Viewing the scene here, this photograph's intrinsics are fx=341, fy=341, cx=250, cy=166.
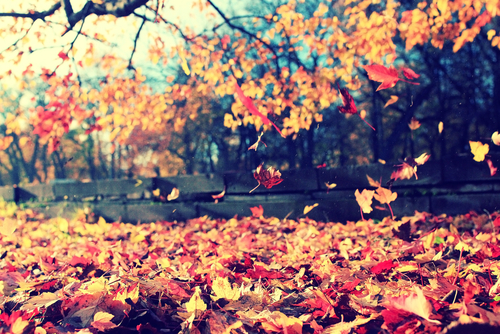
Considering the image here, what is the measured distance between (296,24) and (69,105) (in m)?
3.60

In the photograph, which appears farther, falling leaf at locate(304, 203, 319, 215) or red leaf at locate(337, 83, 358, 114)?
falling leaf at locate(304, 203, 319, 215)

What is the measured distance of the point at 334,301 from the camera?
1467 mm

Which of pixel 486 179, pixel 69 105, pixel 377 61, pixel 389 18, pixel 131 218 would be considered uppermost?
pixel 389 18

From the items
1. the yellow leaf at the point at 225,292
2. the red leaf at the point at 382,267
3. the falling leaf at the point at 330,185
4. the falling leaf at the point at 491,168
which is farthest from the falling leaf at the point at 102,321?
the falling leaf at the point at 491,168

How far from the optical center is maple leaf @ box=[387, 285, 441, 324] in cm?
113

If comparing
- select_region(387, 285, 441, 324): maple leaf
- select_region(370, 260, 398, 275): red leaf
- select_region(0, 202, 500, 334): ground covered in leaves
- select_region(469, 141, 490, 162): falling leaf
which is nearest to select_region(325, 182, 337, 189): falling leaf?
select_region(0, 202, 500, 334): ground covered in leaves

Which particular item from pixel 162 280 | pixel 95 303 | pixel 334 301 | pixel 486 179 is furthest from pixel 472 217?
pixel 95 303

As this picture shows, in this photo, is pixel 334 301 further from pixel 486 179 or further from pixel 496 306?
pixel 486 179

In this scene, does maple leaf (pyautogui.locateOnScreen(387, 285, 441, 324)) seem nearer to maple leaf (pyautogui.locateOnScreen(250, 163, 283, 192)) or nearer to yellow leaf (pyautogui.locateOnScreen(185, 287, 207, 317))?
yellow leaf (pyautogui.locateOnScreen(185, 287, 207, 317))

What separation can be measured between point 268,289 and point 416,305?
0.74 m

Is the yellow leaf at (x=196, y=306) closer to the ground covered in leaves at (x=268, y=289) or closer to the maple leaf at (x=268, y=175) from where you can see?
the ground covered in leaves at (x=268, y=289)

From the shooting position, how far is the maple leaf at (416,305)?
3.72ft

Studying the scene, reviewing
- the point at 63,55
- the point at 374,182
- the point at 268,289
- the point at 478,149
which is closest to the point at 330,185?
the point at 374,182

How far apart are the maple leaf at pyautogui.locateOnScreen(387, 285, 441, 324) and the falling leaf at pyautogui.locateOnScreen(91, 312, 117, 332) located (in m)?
1.03
